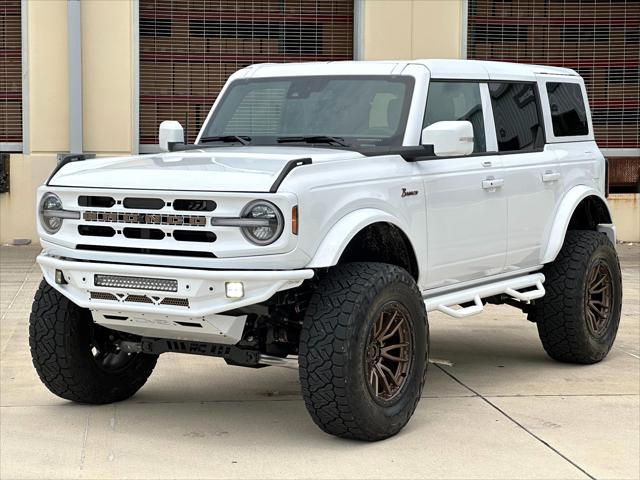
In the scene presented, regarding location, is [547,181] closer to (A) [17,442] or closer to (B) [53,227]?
(B) [53,227]

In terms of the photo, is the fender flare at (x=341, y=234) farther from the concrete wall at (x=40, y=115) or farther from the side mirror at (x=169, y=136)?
the concrete wall at (x=40, y=115)

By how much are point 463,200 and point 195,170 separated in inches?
68.4

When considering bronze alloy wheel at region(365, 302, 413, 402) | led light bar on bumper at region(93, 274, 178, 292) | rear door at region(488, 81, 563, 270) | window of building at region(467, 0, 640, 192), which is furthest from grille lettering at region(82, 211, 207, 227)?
window of building at region(467, 0, 640, 192)

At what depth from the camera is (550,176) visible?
7.65 m

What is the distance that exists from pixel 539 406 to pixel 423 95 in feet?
6.18

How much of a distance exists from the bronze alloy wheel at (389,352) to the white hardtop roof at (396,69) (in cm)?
170

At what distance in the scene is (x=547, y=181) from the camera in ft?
25.1

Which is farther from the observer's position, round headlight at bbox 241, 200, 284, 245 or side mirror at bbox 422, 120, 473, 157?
side mirror at bbox 422, 120, 473, 157

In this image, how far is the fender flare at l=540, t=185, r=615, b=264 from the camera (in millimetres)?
7633

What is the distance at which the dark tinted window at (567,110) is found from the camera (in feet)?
26.5

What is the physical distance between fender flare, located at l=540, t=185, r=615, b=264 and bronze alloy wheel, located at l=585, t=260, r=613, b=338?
0.41 meters

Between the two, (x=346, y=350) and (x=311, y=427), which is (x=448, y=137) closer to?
(x=346, y=350)

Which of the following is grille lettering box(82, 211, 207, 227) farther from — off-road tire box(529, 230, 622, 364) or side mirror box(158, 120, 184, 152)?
off-road tire box(529, 230, 622, 364)

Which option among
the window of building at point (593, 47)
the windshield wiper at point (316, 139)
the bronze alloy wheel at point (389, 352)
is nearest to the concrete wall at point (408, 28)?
the window of building at point (593, 47)
